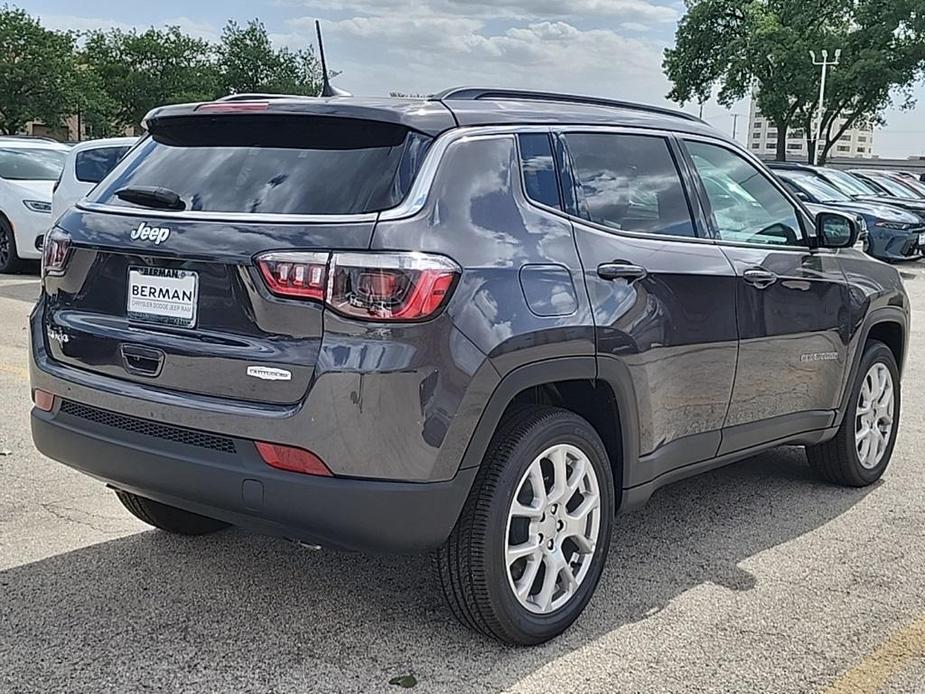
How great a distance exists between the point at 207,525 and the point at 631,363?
1.85 meters

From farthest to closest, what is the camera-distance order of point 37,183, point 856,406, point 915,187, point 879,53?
point 879,53 → point 915,187 → point 37,183 → point 856,406

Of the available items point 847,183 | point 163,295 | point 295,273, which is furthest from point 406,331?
point 847,183

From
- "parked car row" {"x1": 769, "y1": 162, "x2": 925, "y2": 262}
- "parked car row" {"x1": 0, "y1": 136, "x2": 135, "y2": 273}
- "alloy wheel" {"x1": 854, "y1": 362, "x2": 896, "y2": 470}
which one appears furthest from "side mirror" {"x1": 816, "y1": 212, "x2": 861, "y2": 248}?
"parked car row" {"x1": 769, "y1": 162, "x2": 925, "y2": 262}

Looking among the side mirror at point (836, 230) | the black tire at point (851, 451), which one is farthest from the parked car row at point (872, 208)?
the side mirror at point (836, 230)

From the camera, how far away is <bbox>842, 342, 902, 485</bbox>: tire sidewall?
5102 mm

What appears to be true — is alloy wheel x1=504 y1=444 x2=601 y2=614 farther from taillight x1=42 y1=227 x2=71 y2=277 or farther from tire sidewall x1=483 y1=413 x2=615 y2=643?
taillight x1=42 y1=227 x2=71 y2=277

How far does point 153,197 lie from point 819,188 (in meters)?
14.5

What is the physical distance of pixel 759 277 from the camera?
171 inches

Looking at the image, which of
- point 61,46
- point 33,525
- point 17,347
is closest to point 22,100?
point 61,46

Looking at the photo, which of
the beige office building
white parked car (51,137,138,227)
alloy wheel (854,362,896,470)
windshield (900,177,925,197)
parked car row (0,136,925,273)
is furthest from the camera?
the beige office building

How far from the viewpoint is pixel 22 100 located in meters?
47.3

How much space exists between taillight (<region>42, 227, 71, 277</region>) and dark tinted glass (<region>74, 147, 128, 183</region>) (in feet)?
26.4

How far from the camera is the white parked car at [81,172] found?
11219mm

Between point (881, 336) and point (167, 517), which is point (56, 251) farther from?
point (881, 336)
